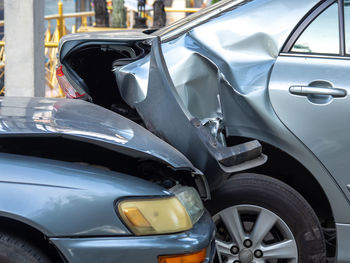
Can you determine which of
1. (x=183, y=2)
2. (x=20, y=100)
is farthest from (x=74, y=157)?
(x=183, y=2)

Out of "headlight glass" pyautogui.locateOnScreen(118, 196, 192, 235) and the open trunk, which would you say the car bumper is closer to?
"headlight glass" pyautogui.locateOnScreen(118, 196, 192, 235)

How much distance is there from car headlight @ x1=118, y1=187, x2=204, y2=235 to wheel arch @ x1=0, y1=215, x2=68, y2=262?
0.30 m

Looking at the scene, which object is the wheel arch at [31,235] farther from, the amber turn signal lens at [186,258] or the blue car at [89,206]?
the amber turn signal lens at [186,258]

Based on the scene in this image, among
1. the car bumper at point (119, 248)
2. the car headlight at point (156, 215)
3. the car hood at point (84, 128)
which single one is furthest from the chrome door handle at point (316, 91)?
the car bumper at point (119, 248)

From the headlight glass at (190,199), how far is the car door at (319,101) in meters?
0.89

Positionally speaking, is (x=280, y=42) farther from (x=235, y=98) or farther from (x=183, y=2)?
(x=183, y=2)

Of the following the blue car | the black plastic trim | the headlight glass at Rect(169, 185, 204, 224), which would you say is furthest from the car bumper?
the black plastic trim

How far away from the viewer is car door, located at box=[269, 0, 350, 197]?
3.54 meters

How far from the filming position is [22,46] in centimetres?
616

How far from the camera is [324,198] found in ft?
12.4

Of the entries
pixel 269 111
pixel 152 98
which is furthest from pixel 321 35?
pixel 152 98

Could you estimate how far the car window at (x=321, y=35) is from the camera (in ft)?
12.1

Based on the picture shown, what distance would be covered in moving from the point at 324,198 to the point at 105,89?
1727 mm

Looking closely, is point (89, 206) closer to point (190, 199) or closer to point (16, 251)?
point (16, 251)
